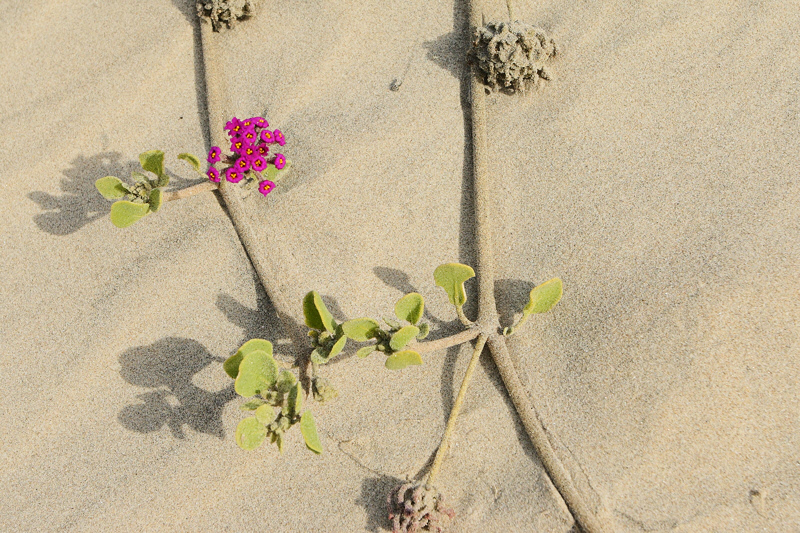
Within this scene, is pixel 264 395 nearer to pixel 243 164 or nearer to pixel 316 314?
pixel 316 314

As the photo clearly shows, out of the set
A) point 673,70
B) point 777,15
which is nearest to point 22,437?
point 673,70

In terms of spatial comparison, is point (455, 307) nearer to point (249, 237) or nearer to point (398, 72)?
point (249, 237)

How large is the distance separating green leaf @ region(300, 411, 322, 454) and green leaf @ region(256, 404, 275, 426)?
0.12m

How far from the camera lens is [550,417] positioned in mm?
2109

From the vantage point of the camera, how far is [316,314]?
2.02m

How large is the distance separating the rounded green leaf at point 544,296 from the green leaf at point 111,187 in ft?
5.29

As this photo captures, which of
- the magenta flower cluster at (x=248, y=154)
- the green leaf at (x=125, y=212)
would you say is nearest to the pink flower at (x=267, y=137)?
the magenta flower cluster at (x=248, y=154)

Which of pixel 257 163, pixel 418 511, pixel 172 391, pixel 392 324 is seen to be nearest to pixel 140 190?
pixel 257 163

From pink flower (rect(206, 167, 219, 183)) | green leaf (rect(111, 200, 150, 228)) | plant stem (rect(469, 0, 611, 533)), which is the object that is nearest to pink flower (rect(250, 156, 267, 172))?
pink flower (rect(206, 167, 219, 183))

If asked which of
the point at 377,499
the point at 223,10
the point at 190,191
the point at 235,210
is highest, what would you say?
the point at 223,10

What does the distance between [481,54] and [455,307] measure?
111cm

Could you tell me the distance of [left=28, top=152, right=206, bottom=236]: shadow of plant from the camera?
8.21 ft

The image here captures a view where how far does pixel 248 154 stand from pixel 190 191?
0.31m

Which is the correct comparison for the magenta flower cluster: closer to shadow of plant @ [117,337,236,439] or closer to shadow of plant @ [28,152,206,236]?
shadow of plant @ [28,152,206,236]
